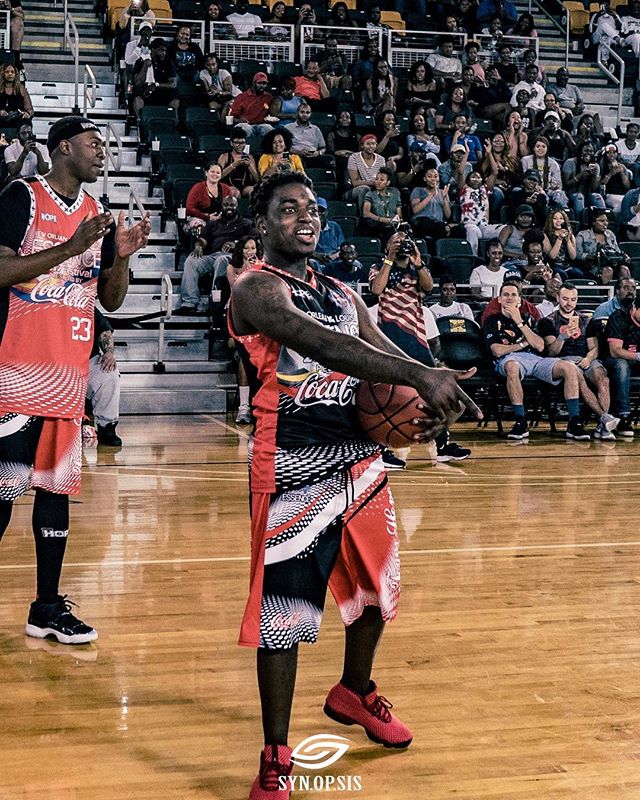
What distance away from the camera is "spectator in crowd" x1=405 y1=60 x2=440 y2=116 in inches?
603

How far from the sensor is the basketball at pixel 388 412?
2697 mm

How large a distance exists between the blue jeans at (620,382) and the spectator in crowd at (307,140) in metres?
4.84

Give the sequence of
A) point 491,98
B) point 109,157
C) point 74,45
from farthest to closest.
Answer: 1. point 491,98
2. point 74,45
3. point 109,157

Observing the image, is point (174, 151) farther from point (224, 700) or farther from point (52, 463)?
point (224, 700)

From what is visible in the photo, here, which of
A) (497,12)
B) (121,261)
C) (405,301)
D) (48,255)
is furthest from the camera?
(497,12)

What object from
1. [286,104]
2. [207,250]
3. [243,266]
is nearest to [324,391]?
[243,266]

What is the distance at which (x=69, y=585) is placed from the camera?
15.2 ft

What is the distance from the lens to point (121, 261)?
3947 mm

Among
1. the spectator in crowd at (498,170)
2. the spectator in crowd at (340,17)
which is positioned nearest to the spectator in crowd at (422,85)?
the spectator in crowd at (498,170)

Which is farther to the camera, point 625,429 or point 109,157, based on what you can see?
point 109,157

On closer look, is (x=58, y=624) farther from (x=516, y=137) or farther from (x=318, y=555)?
(x=516, y=137)

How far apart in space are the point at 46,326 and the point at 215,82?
11.2 meters

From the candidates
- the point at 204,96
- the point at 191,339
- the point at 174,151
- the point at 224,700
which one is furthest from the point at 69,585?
the point at 204,96

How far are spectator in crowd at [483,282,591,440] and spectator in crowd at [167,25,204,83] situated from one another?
6217 millimetres
